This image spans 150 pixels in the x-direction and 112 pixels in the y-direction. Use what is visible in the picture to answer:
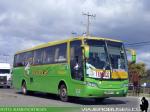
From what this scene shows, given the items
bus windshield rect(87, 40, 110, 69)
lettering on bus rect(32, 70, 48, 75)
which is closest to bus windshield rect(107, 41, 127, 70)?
bus windshield rect(87, 40, 110, 69)

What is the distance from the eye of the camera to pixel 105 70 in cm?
2062

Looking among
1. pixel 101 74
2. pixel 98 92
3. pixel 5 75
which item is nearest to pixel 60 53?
pixel 101 74

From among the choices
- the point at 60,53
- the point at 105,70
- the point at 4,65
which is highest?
the point at 4,65

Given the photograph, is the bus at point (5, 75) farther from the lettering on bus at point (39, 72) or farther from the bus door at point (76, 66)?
the bus door at point (76, 66)

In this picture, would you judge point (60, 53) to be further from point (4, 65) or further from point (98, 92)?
point (4, 65)

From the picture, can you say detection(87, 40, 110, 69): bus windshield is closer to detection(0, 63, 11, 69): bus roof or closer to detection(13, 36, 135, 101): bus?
detection(13, 36, 135, 101): bus

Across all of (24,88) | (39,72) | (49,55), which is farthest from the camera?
(24,88)

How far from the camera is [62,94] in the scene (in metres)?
23.1

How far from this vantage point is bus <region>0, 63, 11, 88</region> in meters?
46.8

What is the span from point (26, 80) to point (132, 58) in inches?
386

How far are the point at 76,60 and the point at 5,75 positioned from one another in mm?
26872

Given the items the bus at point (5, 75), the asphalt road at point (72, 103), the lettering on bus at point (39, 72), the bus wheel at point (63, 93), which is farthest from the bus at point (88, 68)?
the bus at point (5, 75)

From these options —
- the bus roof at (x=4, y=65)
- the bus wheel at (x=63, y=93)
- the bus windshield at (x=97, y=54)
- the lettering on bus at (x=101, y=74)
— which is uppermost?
the bus roof at (x=4, y=65)

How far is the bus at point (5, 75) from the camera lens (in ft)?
153
